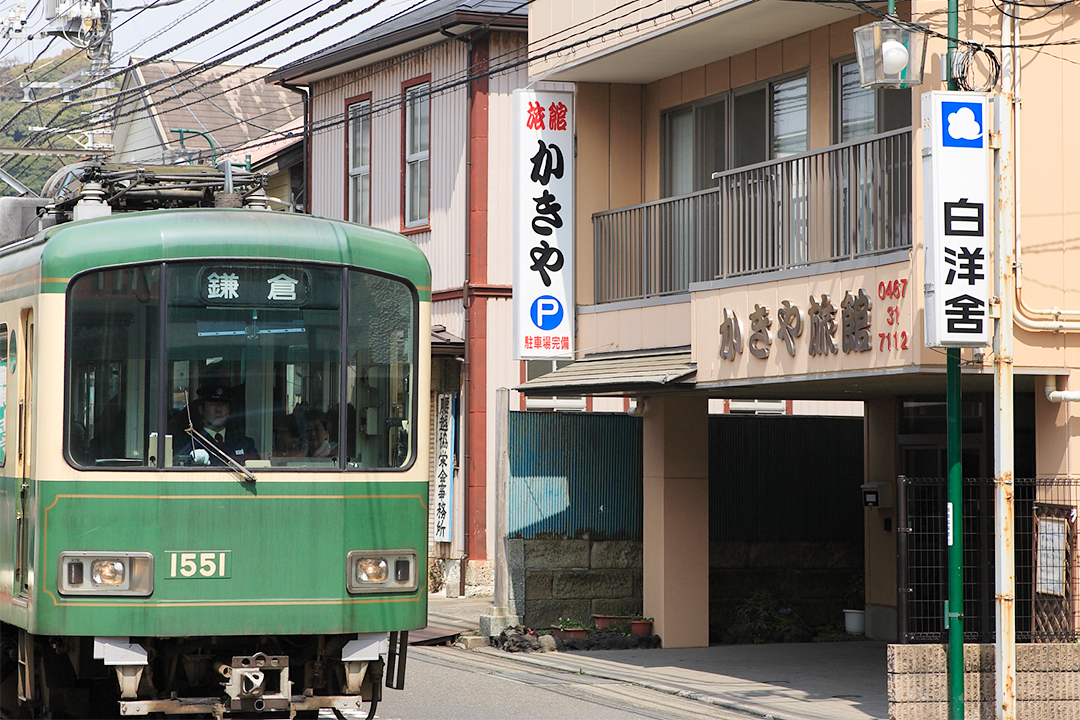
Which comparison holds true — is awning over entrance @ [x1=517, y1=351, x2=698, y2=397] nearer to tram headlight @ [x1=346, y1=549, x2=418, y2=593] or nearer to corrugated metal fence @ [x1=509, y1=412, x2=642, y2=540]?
corrugated metal fence @ [x1=509, y1=412, x2=642, y2=540]

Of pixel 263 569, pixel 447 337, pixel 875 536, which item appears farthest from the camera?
pixel 447 337

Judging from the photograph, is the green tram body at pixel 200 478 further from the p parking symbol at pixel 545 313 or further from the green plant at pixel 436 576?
the green plant at pixel 436 576

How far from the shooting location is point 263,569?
→ 849 centimetres

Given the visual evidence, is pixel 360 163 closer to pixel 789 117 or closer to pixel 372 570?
pixel 789 117

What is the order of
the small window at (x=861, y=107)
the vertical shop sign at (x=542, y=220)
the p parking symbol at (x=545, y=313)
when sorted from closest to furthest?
the small window at (x=861, y=107)
the vertical shop sign at (x=542, y=220)
the p parking symbol at (x=545, y=313)

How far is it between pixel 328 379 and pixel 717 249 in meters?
6.88

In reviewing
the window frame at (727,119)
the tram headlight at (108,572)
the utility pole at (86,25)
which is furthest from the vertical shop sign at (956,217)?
the utility pole at (86,25)

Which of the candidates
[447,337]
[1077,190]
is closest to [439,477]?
[447,337]

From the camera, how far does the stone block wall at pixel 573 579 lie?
16312 mm

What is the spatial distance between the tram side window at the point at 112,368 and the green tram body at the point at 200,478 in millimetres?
11

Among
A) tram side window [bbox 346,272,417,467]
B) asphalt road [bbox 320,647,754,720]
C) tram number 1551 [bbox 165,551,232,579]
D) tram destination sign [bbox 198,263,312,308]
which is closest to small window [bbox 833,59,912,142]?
asphalt road [bbox 320,647,754,720]

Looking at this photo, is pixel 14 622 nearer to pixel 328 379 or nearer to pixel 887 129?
pixel 328 379

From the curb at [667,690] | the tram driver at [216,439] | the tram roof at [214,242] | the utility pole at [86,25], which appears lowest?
the curb at [667,690]

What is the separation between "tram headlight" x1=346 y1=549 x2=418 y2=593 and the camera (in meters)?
8.67
